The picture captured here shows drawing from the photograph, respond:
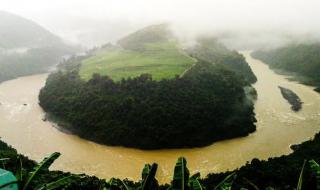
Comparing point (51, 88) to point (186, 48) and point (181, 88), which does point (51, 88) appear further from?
point (186, 48)

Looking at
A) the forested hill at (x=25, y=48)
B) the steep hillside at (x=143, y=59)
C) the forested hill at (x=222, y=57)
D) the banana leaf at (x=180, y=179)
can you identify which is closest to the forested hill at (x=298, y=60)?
the forested hill at (x=222, y=57)

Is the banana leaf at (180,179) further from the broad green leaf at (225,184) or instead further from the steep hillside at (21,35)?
the steep hillside at (21,35)

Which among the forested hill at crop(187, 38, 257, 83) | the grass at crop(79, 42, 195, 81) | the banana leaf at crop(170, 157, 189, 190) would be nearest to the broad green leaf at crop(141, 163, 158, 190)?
the banana leaf at crop(170, 157, 189, 190)

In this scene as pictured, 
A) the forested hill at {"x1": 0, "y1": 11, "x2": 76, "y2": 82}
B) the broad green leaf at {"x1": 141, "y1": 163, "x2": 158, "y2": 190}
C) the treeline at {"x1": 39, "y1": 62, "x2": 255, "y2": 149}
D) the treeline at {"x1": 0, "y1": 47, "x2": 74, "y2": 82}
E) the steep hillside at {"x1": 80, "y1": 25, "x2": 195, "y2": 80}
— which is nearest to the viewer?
the broad green leaf at {"x1": 141, "y1": 163, "x2": 158, "y2": 190}

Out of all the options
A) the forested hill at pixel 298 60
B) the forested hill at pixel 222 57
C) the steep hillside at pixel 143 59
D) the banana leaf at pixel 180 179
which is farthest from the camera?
the forested hill at pixel 298 60

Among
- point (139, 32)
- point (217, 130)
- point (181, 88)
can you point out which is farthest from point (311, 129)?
point (139, 32)

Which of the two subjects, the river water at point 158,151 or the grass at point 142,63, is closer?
the river water at point 158,151

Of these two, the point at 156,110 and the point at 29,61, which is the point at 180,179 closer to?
the point at 156,110

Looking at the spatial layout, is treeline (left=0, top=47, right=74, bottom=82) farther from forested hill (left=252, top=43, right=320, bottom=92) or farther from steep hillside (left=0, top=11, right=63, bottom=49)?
forested hill (left=252, top=43, right=320, bottom=92)
